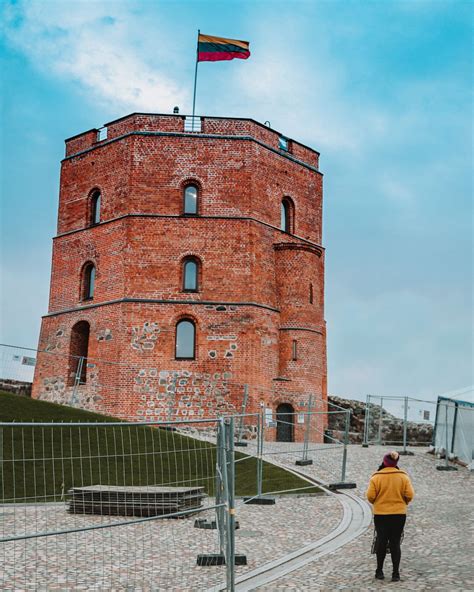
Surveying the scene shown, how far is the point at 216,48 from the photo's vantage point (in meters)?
30.1

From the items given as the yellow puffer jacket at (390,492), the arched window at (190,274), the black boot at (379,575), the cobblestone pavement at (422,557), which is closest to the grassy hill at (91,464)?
the cobblestone pavement at (422,557)

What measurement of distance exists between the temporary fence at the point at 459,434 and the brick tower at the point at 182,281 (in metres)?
7.15

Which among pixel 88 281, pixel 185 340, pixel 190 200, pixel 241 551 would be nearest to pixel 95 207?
pixel 88 281

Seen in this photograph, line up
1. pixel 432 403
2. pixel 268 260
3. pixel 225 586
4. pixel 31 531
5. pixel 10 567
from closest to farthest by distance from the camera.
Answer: pixel 225 586, pixel 10 567, pixel 31 531, pixel 432 403, pixel 268 260

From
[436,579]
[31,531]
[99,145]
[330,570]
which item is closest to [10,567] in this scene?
[31,531]

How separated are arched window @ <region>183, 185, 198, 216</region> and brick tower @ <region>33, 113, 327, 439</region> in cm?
4

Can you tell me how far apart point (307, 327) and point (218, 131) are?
8434 millimetres

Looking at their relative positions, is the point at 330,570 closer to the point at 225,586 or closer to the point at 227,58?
the point at 225,586

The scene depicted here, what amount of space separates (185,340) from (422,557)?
19430 mm

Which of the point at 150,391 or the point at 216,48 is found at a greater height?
the point at 216,48

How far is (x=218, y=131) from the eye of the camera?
2934cm

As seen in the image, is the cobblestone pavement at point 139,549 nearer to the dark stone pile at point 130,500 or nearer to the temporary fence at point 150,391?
the dark stone pile at point 130,500

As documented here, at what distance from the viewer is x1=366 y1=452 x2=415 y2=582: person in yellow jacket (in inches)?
321

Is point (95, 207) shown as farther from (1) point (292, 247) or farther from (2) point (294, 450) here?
(2) point (294, 450)
